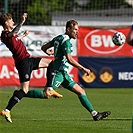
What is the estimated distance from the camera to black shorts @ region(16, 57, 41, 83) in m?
12.6

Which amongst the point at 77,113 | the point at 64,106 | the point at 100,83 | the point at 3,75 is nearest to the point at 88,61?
the point at 100,83

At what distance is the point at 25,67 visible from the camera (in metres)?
12.7

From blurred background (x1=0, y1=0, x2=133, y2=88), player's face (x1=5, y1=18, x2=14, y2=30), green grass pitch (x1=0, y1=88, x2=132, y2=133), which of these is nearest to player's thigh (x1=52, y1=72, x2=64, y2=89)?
green grass pitch (x1=0, y1=88, x2=132, y2=133)

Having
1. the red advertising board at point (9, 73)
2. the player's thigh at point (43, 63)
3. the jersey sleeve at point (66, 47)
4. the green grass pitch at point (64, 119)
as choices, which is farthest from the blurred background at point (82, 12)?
the jersey sleeve at point (66, 47)

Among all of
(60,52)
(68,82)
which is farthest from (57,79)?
(60,52)

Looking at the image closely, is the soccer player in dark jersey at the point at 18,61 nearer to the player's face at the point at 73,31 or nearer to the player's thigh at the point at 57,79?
the player's thigh at the point at 57,79

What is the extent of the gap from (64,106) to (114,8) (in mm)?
21472

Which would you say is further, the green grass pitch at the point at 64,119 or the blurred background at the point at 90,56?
the blurred background at the point at 90,56

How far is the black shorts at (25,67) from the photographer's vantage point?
12641 millimetres

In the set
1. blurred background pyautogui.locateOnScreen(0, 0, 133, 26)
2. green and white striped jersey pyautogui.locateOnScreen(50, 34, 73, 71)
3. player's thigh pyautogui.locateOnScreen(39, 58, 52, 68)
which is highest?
green and white striped jersey pyautogui.locateOnScreen(50, 34, 73, 71)

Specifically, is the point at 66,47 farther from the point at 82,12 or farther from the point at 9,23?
the point at 82,12

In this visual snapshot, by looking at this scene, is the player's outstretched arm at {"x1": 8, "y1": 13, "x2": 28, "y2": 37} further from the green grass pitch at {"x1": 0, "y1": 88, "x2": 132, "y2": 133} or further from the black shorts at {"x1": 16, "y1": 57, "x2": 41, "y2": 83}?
the green grass pitch at {"x1": 0, "y1": 88, "x2": 132, "y2": 133}

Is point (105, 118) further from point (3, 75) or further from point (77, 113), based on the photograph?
point (3, 75)

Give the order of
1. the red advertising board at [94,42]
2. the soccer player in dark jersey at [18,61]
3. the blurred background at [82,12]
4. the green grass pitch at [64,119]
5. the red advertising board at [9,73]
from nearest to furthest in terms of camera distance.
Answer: the green grass pitch at [64,119] → the soccer player in dark jersey at [18,61] → the red advertising board at [9,73] → the red advertising board at [94,42] → the blurred background at [82,12]
